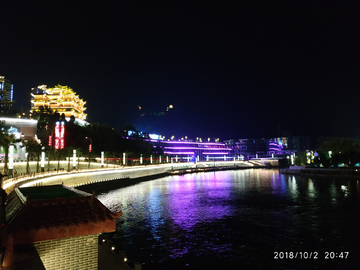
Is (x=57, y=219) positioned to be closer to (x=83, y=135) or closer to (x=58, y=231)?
(x=58, y=231)

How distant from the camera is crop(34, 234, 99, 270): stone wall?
766cm

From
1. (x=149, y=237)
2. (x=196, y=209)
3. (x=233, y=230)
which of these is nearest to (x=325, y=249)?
(x=233, y=230)

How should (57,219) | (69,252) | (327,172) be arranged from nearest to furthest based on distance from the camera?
(57,219) → (69,252) → (327,172)

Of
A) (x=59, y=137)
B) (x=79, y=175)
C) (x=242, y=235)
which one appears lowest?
(x=242, y=235)

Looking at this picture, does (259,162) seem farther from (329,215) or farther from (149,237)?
(149,237)

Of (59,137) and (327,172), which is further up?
(59,137)

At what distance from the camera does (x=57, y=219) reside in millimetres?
7832

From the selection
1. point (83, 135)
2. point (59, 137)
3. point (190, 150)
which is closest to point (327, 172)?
point (59, 137)

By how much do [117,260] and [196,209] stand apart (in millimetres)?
18693

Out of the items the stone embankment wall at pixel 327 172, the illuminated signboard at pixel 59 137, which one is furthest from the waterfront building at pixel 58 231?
the stone embankment wall at pixel 327 172

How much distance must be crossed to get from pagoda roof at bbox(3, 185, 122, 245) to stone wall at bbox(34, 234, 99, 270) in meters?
0.41

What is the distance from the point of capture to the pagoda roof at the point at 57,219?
7285 millimetres

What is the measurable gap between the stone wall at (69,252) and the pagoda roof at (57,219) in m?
0.41

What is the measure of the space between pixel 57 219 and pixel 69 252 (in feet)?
3.80
